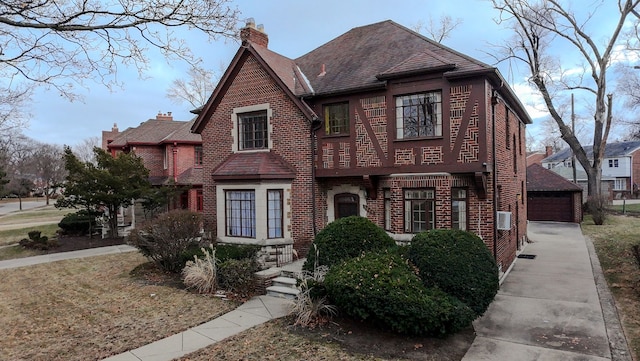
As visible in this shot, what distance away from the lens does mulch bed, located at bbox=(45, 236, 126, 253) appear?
57.4 ft

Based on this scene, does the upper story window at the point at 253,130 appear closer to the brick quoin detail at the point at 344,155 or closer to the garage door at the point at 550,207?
the brick quoin detail at the point at 344,155

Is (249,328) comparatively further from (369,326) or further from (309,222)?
(309,222)

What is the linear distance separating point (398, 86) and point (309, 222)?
5398 mm

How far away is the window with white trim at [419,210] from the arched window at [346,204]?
1.86 m

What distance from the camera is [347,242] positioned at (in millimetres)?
8680

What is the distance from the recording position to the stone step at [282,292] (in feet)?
31.3

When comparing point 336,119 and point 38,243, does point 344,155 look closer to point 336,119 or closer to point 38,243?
point 336,119

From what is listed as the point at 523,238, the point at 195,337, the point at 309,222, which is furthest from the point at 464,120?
the point at 523,238

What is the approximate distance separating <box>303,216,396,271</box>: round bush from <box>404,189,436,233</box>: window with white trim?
2637mm

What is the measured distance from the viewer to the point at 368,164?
11.7 metres

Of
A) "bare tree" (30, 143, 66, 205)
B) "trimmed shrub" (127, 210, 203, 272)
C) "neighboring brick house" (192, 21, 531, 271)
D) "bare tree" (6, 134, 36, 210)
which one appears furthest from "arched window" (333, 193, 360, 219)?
"bare tree" (6, 134, 36, 210)

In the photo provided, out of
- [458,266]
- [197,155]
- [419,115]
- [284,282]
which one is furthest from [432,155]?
[197,155]

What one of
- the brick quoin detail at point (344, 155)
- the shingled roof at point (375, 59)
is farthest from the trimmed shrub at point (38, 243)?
the brick quoin detail at point (344, 155)

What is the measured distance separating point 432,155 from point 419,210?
5.73ft
